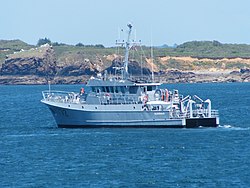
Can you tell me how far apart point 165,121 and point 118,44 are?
7.93m

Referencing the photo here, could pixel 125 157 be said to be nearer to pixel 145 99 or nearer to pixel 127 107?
pixel 127 107

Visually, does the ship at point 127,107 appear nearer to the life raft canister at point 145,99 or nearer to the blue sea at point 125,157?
the life raft canister at point 145,99

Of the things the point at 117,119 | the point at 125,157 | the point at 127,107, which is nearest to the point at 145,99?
the point at 127,107

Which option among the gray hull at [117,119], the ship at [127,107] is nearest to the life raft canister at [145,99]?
the ship at [127,107]

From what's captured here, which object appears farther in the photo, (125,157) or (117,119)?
(117,119)

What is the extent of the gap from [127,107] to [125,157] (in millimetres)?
15087

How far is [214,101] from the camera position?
110062 millimetres

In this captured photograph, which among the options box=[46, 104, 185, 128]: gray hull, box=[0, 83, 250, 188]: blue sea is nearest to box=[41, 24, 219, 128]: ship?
box=[46, 104, 185, 128]: gray hull

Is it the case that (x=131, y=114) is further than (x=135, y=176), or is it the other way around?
(x=131, y=114)

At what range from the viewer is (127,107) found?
67375 mm

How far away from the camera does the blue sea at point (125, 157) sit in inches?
1778

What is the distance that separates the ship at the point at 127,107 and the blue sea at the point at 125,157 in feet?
3.48

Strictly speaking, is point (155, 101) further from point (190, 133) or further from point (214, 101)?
point (214, 101)

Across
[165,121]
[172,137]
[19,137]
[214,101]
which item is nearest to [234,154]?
[172,137]
